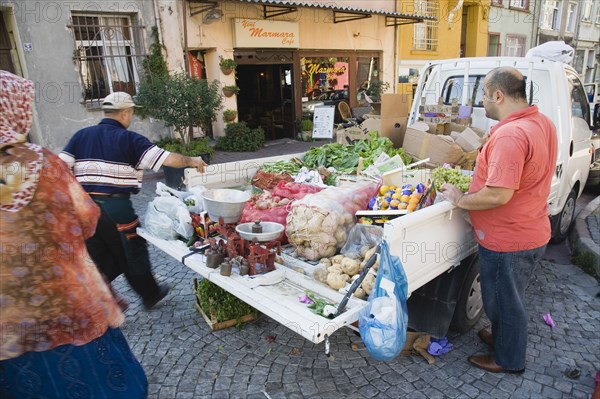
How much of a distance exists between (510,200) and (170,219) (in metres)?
2.57

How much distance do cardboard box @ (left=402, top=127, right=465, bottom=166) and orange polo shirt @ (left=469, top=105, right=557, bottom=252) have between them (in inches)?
56.8

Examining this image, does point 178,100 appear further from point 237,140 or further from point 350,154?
point 350,154

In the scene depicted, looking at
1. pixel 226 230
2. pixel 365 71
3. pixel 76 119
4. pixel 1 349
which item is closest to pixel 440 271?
pixel 226 230

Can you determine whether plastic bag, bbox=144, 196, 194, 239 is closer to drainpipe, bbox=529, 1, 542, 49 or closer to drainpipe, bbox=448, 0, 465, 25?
drainpipe, bbox=448, 0, 465, 25

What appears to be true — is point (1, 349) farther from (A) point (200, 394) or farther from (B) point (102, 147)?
(B) point (102, 147)

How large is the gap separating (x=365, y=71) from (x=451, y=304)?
46.5ft

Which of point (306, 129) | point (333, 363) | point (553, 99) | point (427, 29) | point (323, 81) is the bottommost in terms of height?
point (333, 363)

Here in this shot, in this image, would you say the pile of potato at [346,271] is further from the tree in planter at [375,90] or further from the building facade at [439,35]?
the building facade at [439,35]

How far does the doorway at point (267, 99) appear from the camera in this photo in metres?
13.9

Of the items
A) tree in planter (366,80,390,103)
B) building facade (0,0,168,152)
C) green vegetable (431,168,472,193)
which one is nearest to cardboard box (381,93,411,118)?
green vegetable (431,168,472,193)

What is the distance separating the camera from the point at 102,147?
3361 millimetres

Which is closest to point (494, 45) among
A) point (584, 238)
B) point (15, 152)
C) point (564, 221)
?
point (564, 221)

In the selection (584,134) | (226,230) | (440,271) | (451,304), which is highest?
(584,134)

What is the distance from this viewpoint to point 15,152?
Result: 1.64 meters
